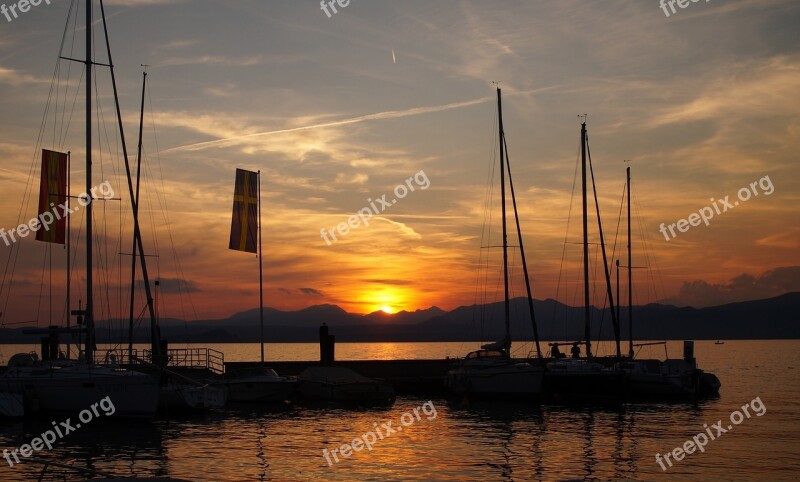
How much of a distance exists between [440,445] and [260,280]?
983 inches

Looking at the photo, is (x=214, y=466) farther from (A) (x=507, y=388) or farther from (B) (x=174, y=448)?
(A) (x=507, y=388)

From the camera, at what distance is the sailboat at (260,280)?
48844mm

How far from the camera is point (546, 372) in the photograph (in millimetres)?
52656

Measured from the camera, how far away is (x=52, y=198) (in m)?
43.1

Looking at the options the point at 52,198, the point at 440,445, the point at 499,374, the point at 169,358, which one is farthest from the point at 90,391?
the point at 499,374

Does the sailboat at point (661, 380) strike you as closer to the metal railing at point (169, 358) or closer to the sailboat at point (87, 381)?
the metal railing at point (169, 358)

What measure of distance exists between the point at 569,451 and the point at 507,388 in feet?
61.2

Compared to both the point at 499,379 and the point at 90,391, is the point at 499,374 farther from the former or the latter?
the point at 90,391

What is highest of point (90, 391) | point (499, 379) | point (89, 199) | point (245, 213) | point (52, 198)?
point (245, 213)

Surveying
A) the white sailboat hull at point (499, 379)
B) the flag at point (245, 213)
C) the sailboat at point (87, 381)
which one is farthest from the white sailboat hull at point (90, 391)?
the white sailboat hull at point (499, 379)

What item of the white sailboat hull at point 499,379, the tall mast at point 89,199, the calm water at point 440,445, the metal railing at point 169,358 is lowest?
the calm water at point 440,445

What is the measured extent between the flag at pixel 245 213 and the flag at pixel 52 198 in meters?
11.4

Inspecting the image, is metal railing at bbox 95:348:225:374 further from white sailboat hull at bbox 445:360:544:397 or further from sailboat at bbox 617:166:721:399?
sailboat at bbox 617:166:721:399

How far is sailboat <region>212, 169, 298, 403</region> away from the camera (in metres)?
48.8
